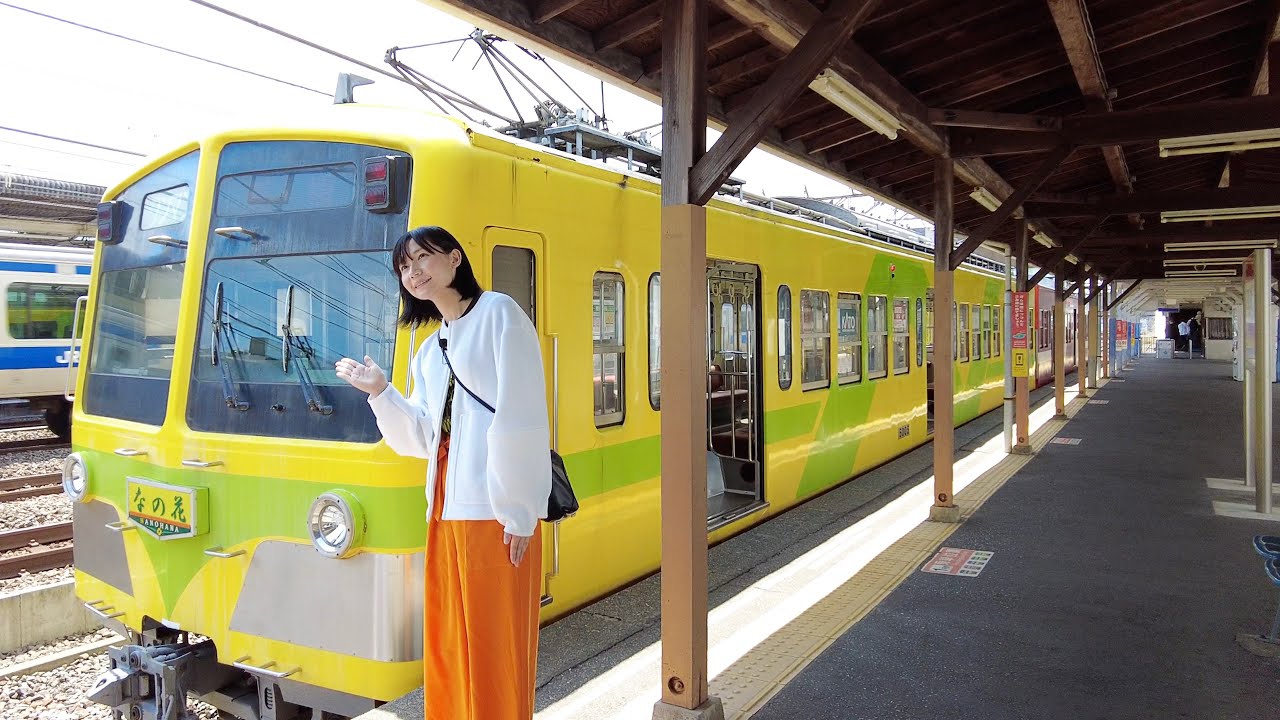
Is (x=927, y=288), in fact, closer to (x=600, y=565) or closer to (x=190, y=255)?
(x=600, y=565)

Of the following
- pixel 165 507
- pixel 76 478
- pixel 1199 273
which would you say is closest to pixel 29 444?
pixel 76 478

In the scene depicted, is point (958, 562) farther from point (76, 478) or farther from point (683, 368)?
point (76, 478)

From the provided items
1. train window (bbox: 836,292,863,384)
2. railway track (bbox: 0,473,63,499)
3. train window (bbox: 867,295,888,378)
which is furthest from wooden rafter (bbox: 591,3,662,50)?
railway track (bbox: 0,473,63,499)

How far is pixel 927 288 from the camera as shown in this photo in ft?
33.6

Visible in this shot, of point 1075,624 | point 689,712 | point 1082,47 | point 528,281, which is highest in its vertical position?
point 1082,47

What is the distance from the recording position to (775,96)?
10.4ft

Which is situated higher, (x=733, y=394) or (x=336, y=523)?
(x=733, y=394)

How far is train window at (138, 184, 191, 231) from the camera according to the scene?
12.0 ft

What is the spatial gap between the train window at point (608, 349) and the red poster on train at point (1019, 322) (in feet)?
22.9

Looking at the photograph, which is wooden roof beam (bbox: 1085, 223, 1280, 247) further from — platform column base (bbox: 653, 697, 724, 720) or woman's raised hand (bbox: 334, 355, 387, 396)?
woman's raised hand (bbox: 334, 355, 387, 396)

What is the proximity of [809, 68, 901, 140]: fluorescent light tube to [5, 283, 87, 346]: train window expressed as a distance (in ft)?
40.2

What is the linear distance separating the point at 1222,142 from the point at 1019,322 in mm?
4481

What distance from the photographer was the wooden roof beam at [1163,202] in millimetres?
7320

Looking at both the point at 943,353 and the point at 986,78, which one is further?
the point at 943,353
